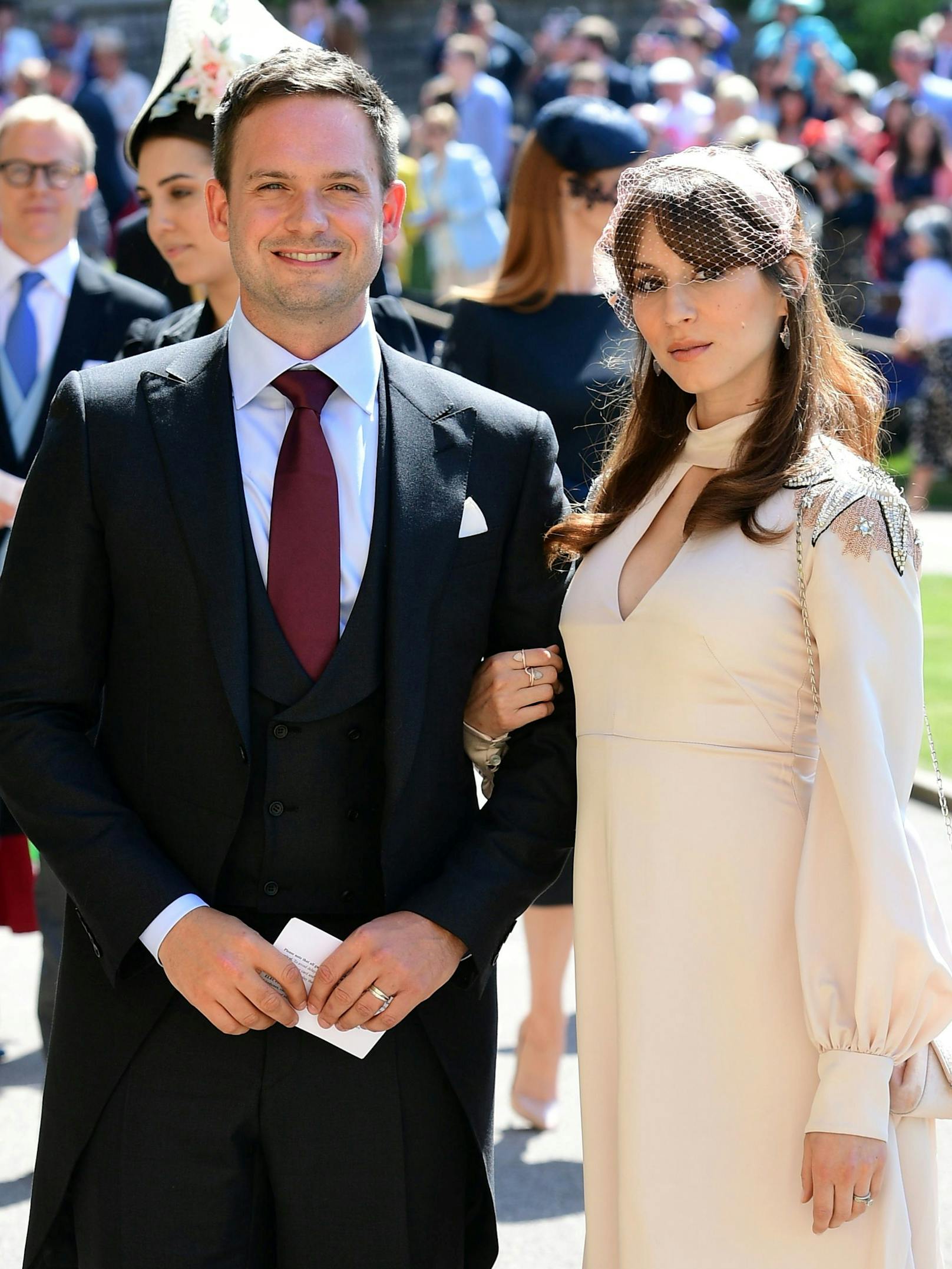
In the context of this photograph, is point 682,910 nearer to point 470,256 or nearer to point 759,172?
point 759,172

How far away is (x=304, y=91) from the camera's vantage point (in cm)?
264

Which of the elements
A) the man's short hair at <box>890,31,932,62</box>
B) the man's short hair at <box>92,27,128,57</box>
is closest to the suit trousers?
the man's short hair at <box>890,31,932,62</box>

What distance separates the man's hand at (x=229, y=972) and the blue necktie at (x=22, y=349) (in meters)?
2.81

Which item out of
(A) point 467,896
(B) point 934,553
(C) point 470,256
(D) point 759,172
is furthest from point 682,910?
(C) point 470,256

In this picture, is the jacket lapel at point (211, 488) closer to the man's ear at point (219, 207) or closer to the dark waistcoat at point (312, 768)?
the dark waistcoat at point (312, 768)

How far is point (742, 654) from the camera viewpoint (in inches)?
102

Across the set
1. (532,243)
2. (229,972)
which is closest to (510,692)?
(229,972)

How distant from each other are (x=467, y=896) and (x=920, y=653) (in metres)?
0.77

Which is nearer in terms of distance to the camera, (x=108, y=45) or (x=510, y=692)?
(x=510, y=692)

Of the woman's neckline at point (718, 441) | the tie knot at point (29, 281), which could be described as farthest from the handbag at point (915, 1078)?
the tie knot at point (29, 281)

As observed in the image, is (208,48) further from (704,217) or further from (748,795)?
(748,795)

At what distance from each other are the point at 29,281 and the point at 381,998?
3210 mm

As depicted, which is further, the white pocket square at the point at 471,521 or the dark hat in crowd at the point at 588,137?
the dark hat in crowd at the point at 588,137

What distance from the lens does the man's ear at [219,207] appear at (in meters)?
2.75
